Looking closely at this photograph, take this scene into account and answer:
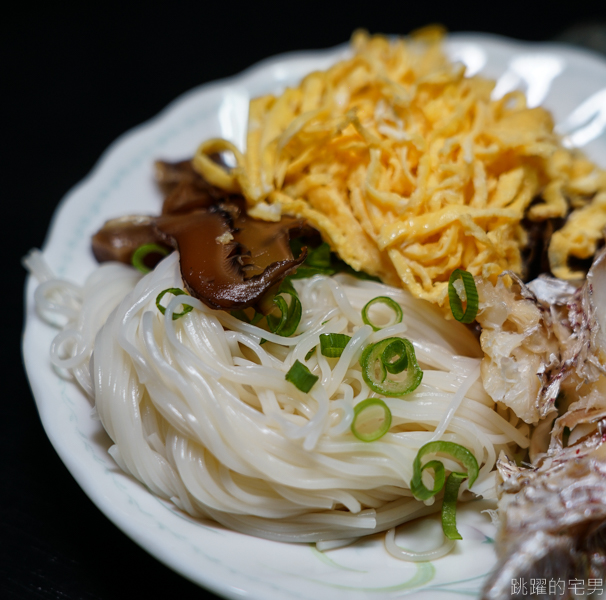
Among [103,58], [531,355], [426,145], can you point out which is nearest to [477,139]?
[426,145]

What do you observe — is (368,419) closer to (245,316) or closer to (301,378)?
(301,378)

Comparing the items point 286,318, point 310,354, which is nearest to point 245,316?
point 286,318

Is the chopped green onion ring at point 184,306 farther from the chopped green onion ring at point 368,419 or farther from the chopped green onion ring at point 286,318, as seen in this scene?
the chopped green onion ring at point 368,419

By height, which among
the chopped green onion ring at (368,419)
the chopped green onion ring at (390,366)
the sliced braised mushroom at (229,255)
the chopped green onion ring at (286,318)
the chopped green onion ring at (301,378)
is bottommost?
the chopped green onion ring at (368,419)

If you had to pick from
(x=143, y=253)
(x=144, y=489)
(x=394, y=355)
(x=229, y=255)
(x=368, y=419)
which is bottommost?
(x=144, y=489)

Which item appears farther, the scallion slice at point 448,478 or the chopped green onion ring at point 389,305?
the chopped green onion ring at point 389,305

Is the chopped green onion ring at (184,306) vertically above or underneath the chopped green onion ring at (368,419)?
above

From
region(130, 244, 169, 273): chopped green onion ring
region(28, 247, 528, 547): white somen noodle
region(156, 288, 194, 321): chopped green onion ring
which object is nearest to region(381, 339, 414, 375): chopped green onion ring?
region(28, 247, 528, 547): white somen noodle

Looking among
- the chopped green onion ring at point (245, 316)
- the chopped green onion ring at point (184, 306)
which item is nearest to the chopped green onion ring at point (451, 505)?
the chopped green onion ring at point (245, 316)
